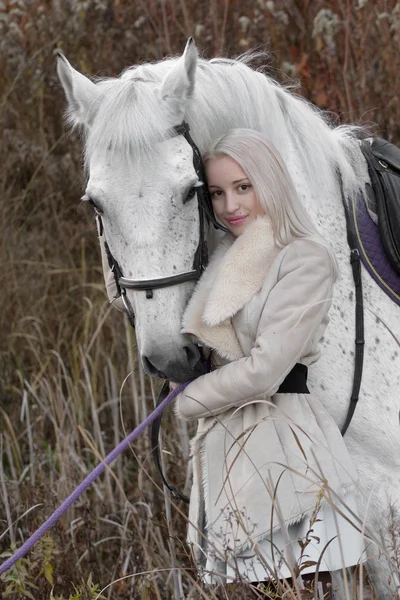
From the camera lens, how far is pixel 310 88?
425 centimetres

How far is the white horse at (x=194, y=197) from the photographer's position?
196cm

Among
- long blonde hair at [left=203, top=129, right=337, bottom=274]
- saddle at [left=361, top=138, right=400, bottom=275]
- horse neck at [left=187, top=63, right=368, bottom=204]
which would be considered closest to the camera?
long blonde hair at [left=203, top=129, right=337, bottom=274]

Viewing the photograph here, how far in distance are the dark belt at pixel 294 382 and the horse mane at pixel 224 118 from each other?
578 mm

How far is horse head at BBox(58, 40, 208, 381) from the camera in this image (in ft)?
6.40

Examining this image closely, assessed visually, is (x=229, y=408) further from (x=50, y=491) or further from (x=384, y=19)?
(x=384, y=19)

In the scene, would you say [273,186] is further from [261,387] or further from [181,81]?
[261,387]

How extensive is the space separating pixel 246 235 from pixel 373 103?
2.26 meters

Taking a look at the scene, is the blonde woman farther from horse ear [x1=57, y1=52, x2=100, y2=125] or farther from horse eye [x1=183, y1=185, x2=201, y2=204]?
horse ear [x1=57, y1=52, x2=100, y2=125]

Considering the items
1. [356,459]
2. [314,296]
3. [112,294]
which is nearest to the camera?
[314,296]

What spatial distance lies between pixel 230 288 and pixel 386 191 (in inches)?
27.3

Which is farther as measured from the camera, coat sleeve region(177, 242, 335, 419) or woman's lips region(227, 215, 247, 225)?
woman's lips region(227, 215, 247, 225)

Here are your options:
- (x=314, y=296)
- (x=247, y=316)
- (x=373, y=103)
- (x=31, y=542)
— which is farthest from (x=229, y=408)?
(x=373, y=103)

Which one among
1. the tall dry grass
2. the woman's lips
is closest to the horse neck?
the woman's lips

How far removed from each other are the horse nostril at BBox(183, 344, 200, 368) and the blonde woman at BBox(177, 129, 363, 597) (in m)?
0.03
